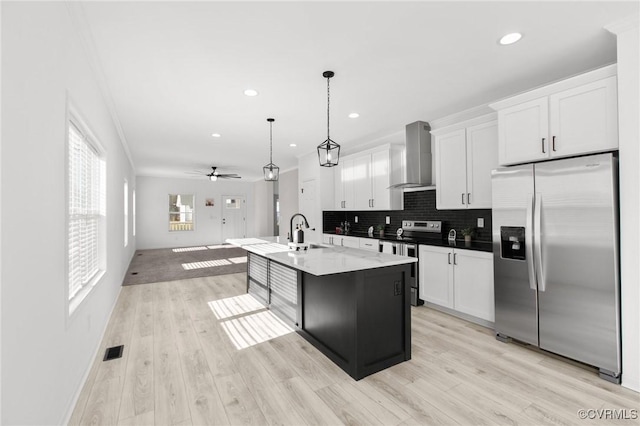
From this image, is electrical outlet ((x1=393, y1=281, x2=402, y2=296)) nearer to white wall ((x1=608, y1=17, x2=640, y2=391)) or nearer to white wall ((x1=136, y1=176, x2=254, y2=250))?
white wall ((x1=608, y1=17, x2=640, y2=391))

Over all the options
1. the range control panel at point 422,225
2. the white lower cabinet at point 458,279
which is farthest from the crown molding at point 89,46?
the range control panel at point 422,225

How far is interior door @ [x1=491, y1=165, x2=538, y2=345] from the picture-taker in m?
2.77

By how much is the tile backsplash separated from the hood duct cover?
39cm

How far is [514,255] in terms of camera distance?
289 cm

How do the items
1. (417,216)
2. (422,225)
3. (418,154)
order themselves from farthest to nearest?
(417,216) → (422,225) → (418,154)

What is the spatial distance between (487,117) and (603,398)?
2.87 metres

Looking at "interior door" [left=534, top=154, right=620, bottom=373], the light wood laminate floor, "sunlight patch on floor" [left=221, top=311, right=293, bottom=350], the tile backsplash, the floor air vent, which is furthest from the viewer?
the tile backsplash

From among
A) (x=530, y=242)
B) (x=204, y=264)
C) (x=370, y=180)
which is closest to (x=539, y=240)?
(x=530, y=242)

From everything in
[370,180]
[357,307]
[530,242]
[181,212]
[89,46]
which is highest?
[89,46]

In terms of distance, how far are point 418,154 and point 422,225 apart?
113 cm

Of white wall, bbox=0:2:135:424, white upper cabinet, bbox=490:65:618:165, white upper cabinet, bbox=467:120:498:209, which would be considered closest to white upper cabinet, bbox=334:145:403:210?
white upper cabinet, bbox=467:120:498:209

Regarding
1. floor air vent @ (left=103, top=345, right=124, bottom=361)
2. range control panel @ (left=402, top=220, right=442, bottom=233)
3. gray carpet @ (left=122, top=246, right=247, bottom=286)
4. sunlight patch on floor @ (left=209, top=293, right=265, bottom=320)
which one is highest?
range control panel @ (left=402, top=220, right=442, bottom=233)

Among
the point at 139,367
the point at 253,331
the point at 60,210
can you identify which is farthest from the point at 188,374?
the point at 60,210

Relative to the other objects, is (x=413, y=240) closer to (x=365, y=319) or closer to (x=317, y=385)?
(x=365, y=319)
